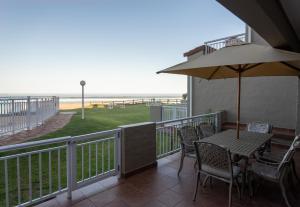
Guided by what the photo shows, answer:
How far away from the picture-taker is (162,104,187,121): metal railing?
8.58m

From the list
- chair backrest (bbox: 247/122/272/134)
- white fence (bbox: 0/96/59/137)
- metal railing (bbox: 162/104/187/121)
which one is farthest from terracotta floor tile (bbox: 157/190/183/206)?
metal railing (bbox: 162/104/187/121)

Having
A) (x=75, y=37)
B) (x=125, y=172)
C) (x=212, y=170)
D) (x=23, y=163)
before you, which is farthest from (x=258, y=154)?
(x=75, y=37)

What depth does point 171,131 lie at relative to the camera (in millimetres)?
4574

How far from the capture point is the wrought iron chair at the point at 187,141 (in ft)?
11.2

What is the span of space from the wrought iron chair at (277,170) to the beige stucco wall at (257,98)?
413cm

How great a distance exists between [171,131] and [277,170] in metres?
2.43

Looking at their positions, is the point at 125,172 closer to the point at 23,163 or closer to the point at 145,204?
the point at 145,204

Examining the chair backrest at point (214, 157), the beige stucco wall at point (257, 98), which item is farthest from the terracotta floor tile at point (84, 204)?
the beige stucco wall at point (257, 98)

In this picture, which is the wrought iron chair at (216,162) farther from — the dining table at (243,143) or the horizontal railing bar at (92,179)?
the horizontal railing bar at (92,179)

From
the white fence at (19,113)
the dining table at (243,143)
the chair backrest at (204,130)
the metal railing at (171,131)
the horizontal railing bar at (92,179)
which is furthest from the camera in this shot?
the white fence at (19,113)

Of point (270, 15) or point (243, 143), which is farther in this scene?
point (243, 143)

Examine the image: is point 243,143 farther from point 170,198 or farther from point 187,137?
point 170,198

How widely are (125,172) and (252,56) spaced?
272cm

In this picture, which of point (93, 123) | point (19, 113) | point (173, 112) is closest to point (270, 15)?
point (173, 112)
